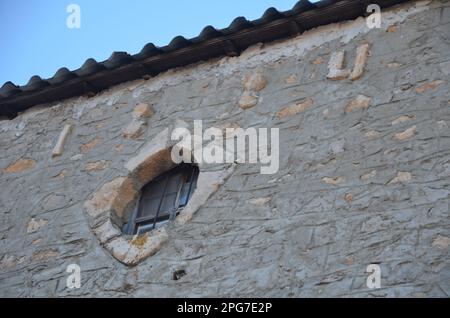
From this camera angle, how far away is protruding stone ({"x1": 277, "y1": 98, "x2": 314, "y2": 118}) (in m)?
5.11

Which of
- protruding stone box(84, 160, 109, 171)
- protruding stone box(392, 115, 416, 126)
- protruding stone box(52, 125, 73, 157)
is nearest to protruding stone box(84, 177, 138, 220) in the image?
protruding stone box(84, 160, 109, 171)

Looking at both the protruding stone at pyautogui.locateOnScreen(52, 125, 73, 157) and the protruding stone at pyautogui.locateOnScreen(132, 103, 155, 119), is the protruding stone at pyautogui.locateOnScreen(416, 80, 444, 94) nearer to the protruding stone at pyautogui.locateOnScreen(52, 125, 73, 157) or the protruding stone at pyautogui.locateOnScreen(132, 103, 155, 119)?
the protruding stone at pyautogui.locateOnScreen(132, 103, 155, 119)

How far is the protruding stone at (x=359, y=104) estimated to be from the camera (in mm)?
4871

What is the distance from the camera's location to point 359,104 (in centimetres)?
489

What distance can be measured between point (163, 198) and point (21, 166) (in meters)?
1.37

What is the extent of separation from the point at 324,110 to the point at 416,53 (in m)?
0.69

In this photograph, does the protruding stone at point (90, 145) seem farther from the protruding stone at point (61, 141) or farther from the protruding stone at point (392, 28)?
the protruding stone at point (392, 28)

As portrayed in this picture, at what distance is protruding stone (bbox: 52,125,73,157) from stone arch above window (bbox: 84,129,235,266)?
0.71 meters

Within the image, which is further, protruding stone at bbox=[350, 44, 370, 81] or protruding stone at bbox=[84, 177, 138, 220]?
protruding stone at bbox=[84, 177, 138, 220]

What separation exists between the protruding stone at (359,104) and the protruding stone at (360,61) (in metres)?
0.20

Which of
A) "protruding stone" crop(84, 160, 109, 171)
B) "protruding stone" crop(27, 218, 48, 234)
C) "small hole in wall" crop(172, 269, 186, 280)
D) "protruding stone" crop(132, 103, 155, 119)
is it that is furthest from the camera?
"protruding stone" crop(132, 103, 155, 119)

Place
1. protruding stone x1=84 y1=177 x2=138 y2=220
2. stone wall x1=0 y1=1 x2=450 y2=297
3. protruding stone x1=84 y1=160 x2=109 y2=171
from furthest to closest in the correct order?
protruding stone x1=84 y1=160 x2=109 y2=171 → protruding stone x1=84 y1=177 x2=138 y2=220 → stone wall x1=0 y1=1 x2=450 y2=297

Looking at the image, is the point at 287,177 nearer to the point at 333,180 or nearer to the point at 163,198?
the point at 333,180
